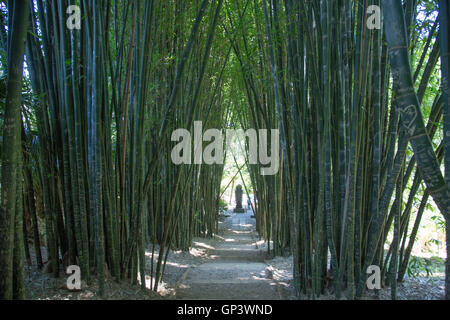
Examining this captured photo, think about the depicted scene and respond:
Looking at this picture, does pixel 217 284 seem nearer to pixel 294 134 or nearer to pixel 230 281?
pixel 230 281

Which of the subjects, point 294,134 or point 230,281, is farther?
point 230,281

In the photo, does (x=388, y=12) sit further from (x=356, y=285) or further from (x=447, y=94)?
(x=356, y=285)

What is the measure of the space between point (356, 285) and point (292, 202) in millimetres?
623

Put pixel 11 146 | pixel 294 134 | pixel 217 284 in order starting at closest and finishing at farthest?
pixel 11 146 < pixel 294 134 < pixel 217 284

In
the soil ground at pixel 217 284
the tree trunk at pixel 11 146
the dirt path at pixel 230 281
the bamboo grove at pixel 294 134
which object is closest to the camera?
the tree trunk at pixel 11 146

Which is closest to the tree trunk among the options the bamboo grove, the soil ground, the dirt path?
the bamboo grove

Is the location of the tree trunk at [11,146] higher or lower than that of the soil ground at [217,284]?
higher

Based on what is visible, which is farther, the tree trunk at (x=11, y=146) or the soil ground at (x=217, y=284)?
the soil ground at (x=217, y=284)

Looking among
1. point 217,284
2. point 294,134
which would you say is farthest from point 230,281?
point 294,134

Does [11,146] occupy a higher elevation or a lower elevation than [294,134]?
lower

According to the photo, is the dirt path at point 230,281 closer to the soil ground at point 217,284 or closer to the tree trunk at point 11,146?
the soil ground at point 217,284

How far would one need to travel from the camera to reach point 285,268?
3385mm

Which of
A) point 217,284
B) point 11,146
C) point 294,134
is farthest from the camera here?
point 217,284

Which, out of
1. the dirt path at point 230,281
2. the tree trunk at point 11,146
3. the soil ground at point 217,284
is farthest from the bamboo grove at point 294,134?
the tree trunk at point 11,146
